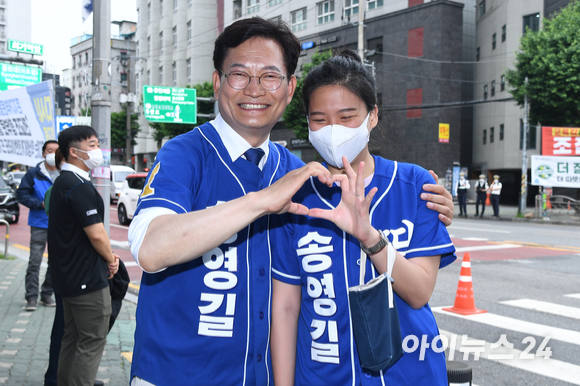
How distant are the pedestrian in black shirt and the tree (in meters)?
23.4

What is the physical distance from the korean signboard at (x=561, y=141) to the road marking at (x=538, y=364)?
1731 centimetres

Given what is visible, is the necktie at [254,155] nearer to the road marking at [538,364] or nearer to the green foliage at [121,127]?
the road marking at [538,364]

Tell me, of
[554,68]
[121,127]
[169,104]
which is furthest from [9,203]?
[121,127]

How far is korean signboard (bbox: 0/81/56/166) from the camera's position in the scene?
20.9 feet

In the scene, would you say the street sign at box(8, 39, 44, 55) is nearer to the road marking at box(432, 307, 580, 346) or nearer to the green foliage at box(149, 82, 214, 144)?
the green foliage at box(149, 82, 214, 144)

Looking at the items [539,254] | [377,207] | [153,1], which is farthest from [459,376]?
[153,1]

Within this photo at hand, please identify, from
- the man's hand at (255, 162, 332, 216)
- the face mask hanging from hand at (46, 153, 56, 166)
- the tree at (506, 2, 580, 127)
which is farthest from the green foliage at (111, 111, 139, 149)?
the man's hand at (255, 162, 332, 216)

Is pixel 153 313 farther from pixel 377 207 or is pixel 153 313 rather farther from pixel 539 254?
pixel 539 254

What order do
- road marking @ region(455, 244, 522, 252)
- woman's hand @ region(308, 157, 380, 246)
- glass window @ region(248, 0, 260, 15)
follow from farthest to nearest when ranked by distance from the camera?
glass window @ region(248, 0, 260, 15) → road marking @ region(455, 244, 522, 252) → woman's hand @ region(308, 157, 380, 246)

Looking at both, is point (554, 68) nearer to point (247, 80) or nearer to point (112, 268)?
point (112, 268)

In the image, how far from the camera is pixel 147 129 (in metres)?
57.9

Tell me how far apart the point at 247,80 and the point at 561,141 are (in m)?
21.2

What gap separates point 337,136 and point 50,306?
5.94m

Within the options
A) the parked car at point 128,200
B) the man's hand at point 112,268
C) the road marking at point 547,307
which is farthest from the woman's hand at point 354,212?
the parked car at point 128,200
